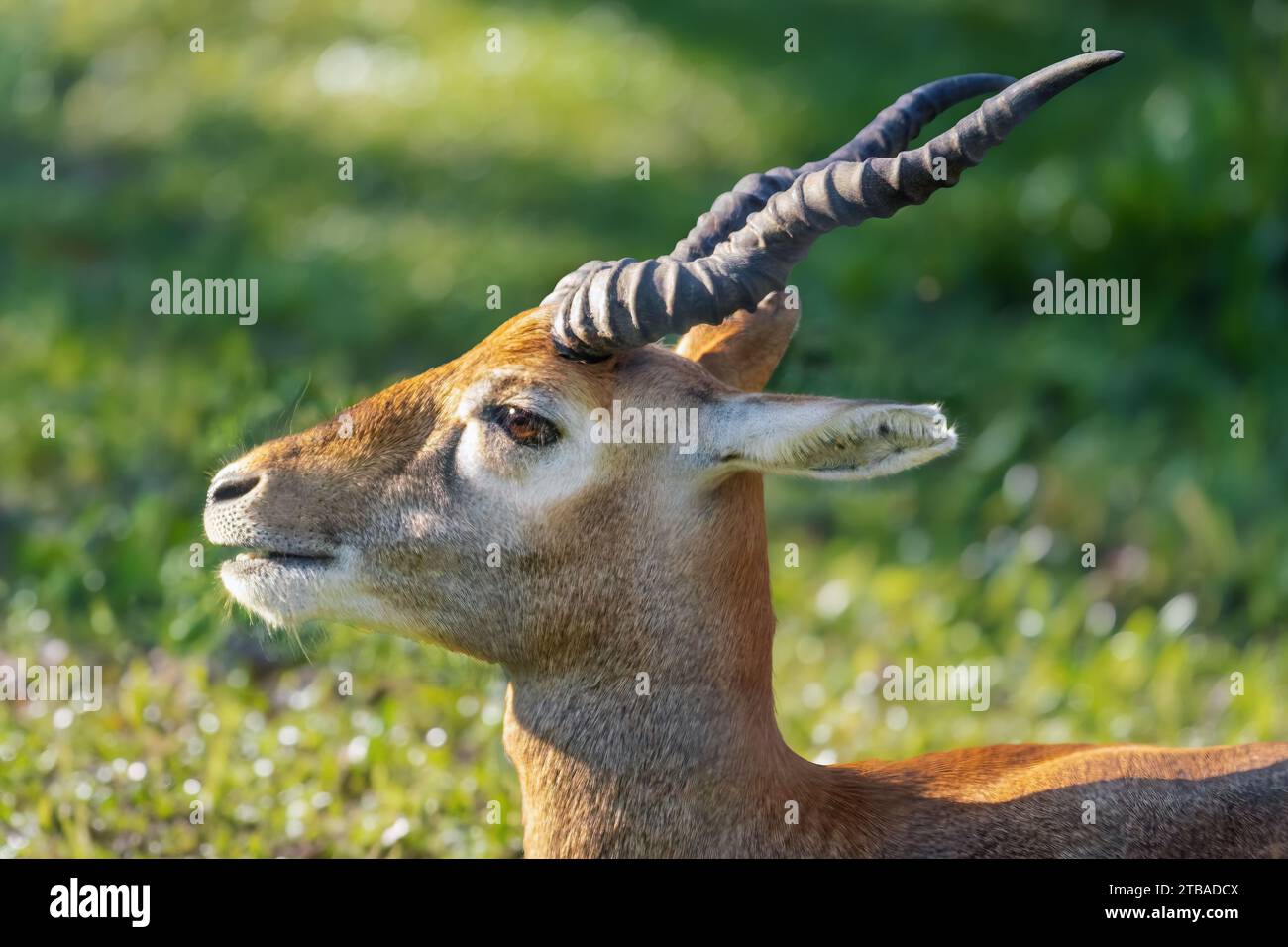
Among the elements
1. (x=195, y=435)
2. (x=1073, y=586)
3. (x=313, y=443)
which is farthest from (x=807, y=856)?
(x=195, y=435)

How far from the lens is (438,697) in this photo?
20.6ft

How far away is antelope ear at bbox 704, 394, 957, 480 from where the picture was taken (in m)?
3.81

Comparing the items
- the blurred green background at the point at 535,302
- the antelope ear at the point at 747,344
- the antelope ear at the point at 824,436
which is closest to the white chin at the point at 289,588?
the blurred green background at the point at 535,302

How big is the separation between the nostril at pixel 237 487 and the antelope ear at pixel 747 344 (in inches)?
47.8

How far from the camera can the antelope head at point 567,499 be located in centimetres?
416

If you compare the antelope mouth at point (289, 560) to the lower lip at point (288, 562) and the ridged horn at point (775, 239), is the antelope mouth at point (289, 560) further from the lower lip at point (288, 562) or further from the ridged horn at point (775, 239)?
the ridged horn at point (775, 239)

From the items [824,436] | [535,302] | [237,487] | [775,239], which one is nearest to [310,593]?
[237,487]

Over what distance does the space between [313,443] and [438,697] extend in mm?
2060

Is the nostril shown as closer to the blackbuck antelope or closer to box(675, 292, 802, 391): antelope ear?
the blackbuck antelope

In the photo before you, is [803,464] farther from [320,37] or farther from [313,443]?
[320,37]

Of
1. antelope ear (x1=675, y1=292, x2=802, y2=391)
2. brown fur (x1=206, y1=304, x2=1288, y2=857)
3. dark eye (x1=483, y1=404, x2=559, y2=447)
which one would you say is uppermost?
antelope ear (x1=675, y1=292, x2=802, y2=391)

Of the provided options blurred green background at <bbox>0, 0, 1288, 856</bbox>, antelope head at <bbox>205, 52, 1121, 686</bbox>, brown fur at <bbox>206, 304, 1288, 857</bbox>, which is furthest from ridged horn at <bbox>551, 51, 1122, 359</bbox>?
blurred green background at <bbox>0, 0, 1288, 856</bbox>

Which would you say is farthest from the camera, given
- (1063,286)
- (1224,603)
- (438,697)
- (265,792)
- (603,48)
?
(603,48)

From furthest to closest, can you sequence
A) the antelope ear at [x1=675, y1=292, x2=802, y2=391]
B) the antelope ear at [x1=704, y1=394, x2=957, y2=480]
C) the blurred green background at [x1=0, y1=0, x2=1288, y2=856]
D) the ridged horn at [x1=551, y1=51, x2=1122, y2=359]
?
the blurred green background at [x1=0, y1=0, x2=1288, y2=856], the antelope ear at [x1=675, y1=292, x2=802, y2=391], the ridged horn at [x1=551, y1=51, x2=1122, y2=359], the antelope ear at [x1=704, y1=394, x2=957, y2=480]
